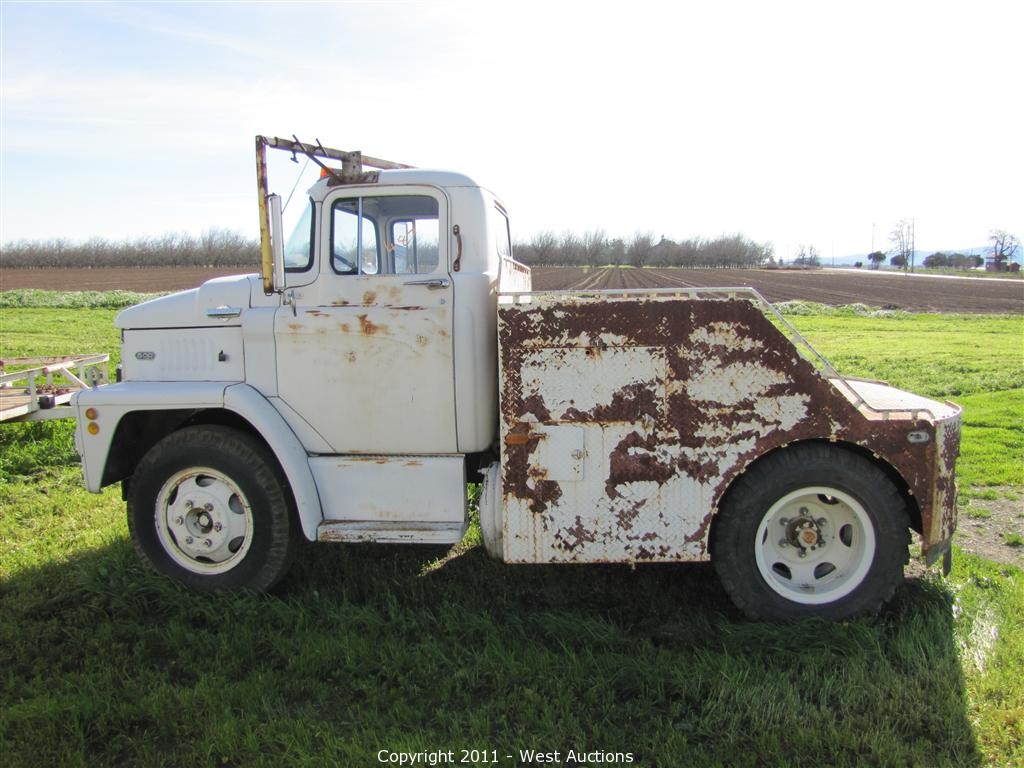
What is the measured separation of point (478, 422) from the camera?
4.41 m

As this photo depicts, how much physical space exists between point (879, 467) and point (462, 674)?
253cm

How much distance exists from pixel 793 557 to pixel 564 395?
1652mm

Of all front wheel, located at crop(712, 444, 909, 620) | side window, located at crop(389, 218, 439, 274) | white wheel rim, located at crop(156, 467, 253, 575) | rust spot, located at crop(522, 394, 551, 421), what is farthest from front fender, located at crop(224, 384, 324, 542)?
front wheel, located at crop(712, 444, 909, 620)

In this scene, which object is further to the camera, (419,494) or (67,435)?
(67,435)

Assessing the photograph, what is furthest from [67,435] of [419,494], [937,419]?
[937,419]

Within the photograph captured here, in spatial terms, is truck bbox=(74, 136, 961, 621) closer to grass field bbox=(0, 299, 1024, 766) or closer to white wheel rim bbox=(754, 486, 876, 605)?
white wheel rim bbox=(754, 486, 876, 605)

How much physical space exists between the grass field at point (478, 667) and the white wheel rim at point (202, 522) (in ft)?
0.82

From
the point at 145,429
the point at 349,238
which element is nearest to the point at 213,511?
the point at 145,429

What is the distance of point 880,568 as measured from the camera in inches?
160

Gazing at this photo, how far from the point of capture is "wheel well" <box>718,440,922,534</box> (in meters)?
4.10

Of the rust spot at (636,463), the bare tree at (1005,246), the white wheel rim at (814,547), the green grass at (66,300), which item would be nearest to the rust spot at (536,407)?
the rust spot at (636,463)

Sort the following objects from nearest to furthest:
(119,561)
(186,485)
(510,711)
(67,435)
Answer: (510,711) → (186,485) → (119,561) → (67,435)

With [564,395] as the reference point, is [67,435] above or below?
below

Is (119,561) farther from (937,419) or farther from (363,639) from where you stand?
(937,419)
